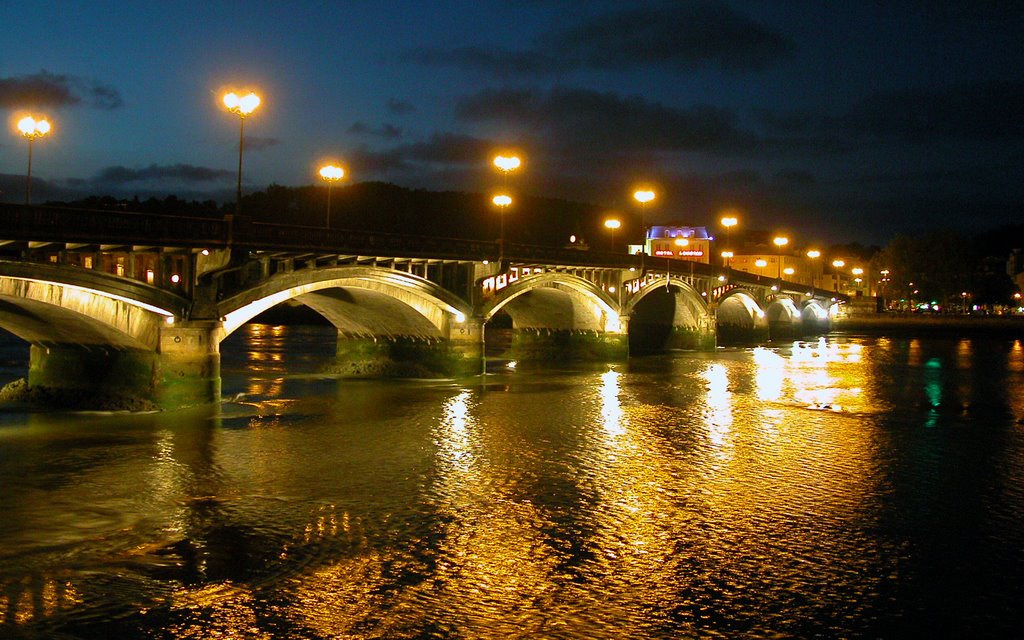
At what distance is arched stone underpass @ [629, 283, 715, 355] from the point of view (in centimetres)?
7138

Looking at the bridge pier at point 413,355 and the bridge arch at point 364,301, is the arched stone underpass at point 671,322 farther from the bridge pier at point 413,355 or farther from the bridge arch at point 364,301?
the bridge arch at point 364,301

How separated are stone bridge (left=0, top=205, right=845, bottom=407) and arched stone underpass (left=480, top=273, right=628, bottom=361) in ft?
0.35

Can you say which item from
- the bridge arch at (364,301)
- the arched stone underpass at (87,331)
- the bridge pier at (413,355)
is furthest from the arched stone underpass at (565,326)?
the arched stone underpass at (87,331)

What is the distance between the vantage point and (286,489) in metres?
17.6

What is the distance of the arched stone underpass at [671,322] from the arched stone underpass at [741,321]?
40.1ft

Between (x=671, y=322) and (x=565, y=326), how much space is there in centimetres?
1823

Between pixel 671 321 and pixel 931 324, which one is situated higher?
pixel 931 324

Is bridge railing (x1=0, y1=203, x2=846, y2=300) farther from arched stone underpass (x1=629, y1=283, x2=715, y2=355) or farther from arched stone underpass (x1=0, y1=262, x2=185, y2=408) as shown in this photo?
arched stone underpass (x1=629, y1=283, x2=715, y2=355)

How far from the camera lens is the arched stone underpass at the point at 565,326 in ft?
184

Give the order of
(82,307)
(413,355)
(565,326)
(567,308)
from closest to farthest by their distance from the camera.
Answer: (82,307) → (413,355) → (567,308) → (565,326)

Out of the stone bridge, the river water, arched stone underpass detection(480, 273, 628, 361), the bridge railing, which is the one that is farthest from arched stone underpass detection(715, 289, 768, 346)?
the river water

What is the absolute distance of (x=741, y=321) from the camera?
304ft

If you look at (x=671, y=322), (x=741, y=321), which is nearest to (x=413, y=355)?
(x=671, y=322)

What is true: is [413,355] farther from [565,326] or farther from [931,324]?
[931,324]
